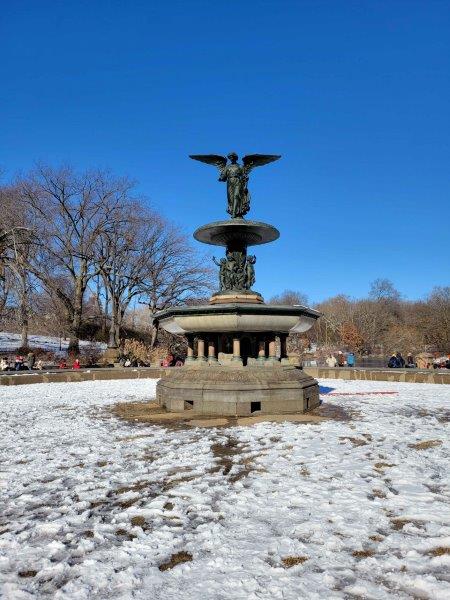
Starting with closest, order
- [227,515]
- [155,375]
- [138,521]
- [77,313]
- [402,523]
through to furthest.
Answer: [402,523] → [138,521] → [227,515] → [155,375] → [77,313]

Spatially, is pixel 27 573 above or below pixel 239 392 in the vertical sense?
below

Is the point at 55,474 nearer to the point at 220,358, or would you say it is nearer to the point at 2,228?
the point at 220,358

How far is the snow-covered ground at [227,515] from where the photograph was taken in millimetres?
2775

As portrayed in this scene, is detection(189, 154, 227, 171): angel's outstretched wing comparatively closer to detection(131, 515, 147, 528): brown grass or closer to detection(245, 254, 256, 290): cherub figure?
detection(245, 254, 256, 290): cherub figure

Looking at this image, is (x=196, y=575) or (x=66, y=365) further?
(x=66, y=365)

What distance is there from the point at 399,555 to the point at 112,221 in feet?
102

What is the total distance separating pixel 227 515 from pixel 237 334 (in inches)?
283

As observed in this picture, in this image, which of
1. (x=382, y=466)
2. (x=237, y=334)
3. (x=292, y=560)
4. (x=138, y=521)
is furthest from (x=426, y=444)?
(x=237, y=334)

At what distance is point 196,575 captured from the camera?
9.37ft

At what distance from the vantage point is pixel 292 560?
3.05 meters

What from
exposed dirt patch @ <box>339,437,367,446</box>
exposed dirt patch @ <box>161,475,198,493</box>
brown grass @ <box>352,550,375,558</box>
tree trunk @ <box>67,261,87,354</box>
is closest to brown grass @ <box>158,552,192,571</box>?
brown grass @ <box>352,550,375,558</box>

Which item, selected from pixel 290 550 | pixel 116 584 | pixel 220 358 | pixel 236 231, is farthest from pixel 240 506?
pixel 236 231

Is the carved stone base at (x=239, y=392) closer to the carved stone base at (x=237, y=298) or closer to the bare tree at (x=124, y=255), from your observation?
the carved stone base at (x=237, y=298)

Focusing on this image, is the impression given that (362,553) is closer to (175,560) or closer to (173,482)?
(175,560)
